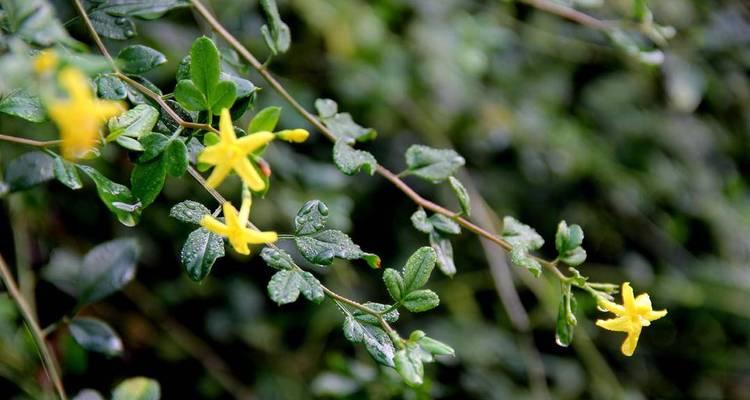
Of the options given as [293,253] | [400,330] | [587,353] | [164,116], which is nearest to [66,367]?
[293,253]

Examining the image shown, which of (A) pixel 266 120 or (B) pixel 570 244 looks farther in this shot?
(B) pixel 570 244

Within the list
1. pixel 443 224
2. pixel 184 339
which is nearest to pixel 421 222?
pixel 443 224

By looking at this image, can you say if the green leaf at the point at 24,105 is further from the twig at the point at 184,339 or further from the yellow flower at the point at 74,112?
the twig at the point at 184,339

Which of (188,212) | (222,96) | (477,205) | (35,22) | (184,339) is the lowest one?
(184,339)

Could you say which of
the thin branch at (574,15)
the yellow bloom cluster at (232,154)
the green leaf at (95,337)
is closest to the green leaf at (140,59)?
the yellow bloom cluster at (232,154)

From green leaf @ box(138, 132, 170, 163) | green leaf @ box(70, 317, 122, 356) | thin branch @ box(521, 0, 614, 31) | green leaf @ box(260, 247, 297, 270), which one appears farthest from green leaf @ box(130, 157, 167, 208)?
thin branch @ box(521, 0, 614, 31)

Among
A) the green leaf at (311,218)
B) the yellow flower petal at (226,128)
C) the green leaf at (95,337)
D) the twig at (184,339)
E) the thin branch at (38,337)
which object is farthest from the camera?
the twig at (184,339)

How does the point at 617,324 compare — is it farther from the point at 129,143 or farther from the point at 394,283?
the point at 129,143
